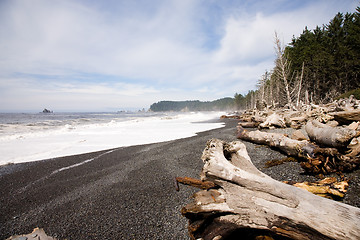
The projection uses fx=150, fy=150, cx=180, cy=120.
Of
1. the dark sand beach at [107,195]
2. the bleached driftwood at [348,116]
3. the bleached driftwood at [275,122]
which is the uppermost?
the bleached driftwood at [348,116]

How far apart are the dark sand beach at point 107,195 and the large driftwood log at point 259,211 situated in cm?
86

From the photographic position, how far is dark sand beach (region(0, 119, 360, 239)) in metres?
2.73

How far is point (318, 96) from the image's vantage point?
32.3 m

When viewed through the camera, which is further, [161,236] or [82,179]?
[82,179]

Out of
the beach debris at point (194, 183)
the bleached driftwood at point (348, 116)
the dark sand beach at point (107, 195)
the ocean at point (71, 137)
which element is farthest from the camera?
the ocean at point (71, 137)

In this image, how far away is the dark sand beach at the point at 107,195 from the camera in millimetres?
2727

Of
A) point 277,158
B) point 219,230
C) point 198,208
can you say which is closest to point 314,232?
point 219,230

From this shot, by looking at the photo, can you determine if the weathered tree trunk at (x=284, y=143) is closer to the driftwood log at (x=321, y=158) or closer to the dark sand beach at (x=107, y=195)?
the driftwood log at (x=321, y=158)

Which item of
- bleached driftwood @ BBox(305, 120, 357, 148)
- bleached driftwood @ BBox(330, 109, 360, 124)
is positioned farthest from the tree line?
bleached driftwood @ BBox(305, 120, 357, 148)

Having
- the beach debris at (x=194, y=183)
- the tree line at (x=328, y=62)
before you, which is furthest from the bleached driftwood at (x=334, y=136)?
the tree line at (x=328, y=62)

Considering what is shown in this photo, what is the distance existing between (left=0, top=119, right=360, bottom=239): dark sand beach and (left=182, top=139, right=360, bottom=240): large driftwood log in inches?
34.0

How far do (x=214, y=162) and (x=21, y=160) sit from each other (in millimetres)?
9572

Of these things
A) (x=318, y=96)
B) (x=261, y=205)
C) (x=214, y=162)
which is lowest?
(x=261, y=205)

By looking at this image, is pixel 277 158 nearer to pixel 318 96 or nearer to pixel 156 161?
pixel 156 161
